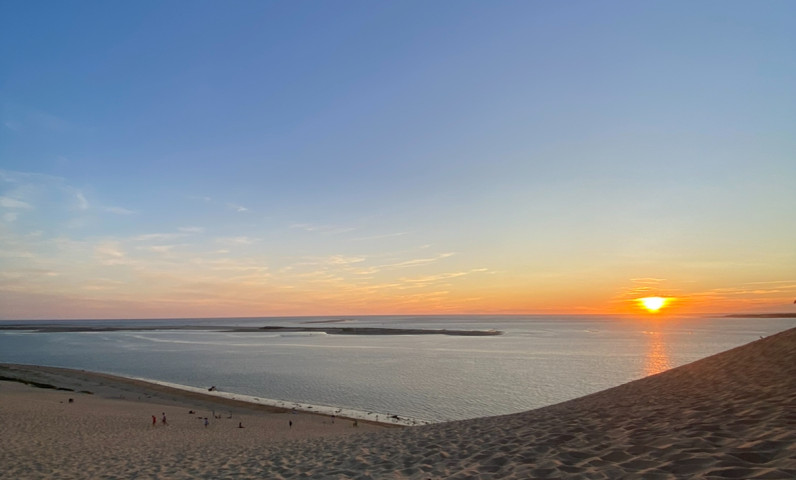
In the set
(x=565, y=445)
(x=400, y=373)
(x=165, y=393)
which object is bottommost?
(x=400, y=373)

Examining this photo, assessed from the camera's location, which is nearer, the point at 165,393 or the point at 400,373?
the point at 165,393

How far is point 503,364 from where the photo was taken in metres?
54.9

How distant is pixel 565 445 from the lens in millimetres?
8180

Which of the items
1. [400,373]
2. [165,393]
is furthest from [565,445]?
[400,373]

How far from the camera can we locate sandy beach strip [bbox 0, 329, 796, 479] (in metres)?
6.46

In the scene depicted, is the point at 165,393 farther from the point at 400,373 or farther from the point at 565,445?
the point at 565,445

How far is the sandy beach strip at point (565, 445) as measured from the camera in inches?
254

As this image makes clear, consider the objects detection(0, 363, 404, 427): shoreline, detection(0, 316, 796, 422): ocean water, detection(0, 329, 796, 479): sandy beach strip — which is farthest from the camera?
detection(0, 316, 796, 422): ocean water

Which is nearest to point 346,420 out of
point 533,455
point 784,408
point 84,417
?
point 84,417

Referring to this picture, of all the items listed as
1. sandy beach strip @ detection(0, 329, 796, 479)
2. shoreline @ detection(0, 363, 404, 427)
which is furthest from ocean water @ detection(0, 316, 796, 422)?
sandy beach strip @ detection(0, 329, 796, 479)

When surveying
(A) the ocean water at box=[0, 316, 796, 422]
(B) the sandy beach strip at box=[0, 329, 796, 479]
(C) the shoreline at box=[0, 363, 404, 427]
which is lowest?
(A) the ocean water at box=[0, 316, 796, 422]

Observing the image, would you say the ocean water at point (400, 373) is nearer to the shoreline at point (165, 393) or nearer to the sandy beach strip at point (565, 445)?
the shoreline at point (165, 393)

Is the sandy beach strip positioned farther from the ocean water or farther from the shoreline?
the ocean water

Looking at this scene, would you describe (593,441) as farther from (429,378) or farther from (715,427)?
(429,378)
